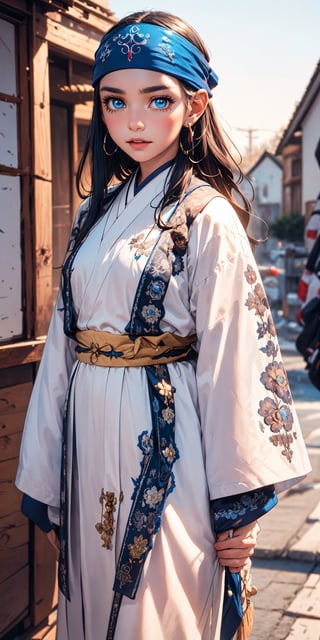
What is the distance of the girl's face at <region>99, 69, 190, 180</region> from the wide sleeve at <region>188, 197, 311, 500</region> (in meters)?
0.28

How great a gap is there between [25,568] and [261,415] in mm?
1660

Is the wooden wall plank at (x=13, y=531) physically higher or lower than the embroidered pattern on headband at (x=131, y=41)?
lower

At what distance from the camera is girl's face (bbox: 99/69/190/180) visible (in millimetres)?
2355

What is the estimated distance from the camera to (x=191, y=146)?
101 inches

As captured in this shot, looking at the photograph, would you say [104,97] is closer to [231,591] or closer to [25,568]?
[231,591]

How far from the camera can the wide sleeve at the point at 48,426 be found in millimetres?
A: 2547

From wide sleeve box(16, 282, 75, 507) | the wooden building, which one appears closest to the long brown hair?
wide sleeve box(16, 282, 75, 507)

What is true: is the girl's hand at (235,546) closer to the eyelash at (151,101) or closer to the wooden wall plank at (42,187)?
the eyelash at (151,101)

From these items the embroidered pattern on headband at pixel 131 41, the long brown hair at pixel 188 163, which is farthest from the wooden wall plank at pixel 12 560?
the embroidered pattern on headband at pixel 131 41

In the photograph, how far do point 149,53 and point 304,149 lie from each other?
21210mm

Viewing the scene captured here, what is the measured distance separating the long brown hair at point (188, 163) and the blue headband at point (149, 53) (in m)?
0.05

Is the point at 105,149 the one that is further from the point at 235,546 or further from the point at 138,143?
the point at 235,546

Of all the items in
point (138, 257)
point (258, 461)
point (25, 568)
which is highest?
point (138, 257)

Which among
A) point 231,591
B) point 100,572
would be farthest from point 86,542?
point 231,591
